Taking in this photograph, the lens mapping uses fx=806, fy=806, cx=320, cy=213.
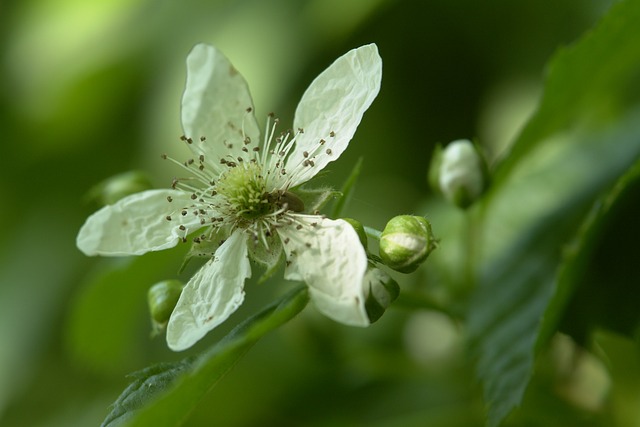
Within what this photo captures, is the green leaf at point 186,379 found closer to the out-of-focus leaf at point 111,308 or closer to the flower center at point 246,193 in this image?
the flower center at point 246,193

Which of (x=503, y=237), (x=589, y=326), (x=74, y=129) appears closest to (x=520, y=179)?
(x=503, y=237)

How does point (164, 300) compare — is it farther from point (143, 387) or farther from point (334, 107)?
point (334, 107)

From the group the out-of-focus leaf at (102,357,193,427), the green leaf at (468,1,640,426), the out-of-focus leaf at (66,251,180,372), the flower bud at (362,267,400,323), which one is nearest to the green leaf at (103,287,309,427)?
the out-of-focus leaf at (102,357,193,427)

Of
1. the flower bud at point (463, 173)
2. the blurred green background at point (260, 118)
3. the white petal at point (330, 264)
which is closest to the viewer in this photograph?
the white petal at point (330, 264)

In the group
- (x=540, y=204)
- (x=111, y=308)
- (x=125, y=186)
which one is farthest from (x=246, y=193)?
(x=540, y=204)

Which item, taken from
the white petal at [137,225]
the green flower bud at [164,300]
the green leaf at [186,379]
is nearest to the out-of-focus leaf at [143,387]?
the green leaf at [186,379]

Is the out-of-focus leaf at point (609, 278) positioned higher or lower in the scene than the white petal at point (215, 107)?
lower
